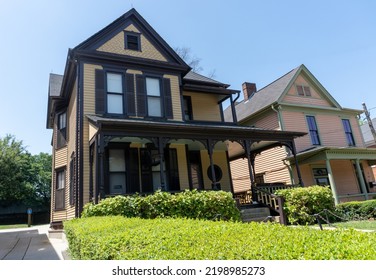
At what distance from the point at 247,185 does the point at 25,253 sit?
47.9 feet

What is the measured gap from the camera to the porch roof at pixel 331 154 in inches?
598

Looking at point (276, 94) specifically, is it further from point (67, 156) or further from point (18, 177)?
point (18, 177)

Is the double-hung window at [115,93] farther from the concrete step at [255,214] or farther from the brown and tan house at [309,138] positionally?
the brown and tan house at [309,138]

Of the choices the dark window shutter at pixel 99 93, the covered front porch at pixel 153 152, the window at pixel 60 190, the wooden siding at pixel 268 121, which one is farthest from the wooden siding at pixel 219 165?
the window at pixel 60 190

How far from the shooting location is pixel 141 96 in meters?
12.5

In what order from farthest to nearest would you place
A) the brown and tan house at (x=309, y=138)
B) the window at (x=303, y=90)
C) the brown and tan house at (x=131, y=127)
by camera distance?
the window at (x=303, y=90)
the brown and tan house at (x=309, y=138)
the brown and tan house at (x=131, y=127)

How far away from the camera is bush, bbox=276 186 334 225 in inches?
412

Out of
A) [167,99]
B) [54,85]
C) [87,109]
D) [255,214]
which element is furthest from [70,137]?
[255,214]

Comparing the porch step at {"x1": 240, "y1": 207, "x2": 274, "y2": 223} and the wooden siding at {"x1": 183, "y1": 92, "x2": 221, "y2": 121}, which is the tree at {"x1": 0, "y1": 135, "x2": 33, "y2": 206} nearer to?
the wooden siding at {"x1": 183, "y1": 92, "x2": 221, "y2": 121}

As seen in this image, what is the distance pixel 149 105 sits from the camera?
12.7 meters

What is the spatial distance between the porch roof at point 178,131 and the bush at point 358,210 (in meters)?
4.18

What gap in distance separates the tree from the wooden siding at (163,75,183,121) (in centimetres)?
2594

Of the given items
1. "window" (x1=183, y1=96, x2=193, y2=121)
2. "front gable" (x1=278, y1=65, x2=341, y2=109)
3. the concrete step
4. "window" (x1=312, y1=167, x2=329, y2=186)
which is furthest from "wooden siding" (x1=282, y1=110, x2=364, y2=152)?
the concrete step
